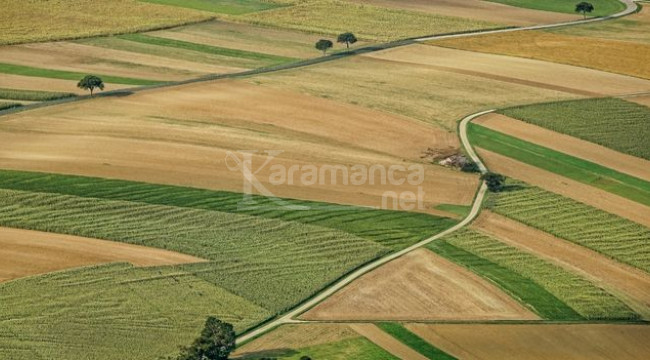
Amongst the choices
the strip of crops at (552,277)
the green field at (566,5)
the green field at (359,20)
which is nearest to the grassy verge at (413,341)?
the strip of crops at (552,277)

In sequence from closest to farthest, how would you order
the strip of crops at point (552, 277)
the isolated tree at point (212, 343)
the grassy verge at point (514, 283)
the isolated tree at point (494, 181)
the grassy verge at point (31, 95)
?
the isolated tree at point (212, 343) < the grassy verge at point (514, 283) < the strip of crops at point (552, 277) < the isolated tree at point (494, 181) < the grassy verge at point (31, 95)

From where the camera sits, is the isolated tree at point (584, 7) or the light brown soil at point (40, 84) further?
the isolated tree at point (584, 7)

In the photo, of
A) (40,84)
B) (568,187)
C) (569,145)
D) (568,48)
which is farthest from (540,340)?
(568,48)

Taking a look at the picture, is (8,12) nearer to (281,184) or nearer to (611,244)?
(281,184)

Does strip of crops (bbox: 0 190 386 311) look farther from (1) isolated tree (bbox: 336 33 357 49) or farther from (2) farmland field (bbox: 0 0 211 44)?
(1) isolated tree (bbox: 336 33 357 49)

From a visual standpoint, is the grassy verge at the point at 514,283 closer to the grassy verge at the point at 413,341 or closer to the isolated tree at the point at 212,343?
the grassy verge at the point at 413,341

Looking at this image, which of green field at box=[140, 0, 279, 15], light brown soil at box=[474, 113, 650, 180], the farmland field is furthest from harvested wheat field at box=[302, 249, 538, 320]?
→ green field at box=[140, 0, 279, 15]

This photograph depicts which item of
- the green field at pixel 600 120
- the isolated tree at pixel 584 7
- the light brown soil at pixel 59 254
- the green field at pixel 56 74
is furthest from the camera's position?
the isolated tree at pixel 584 7
